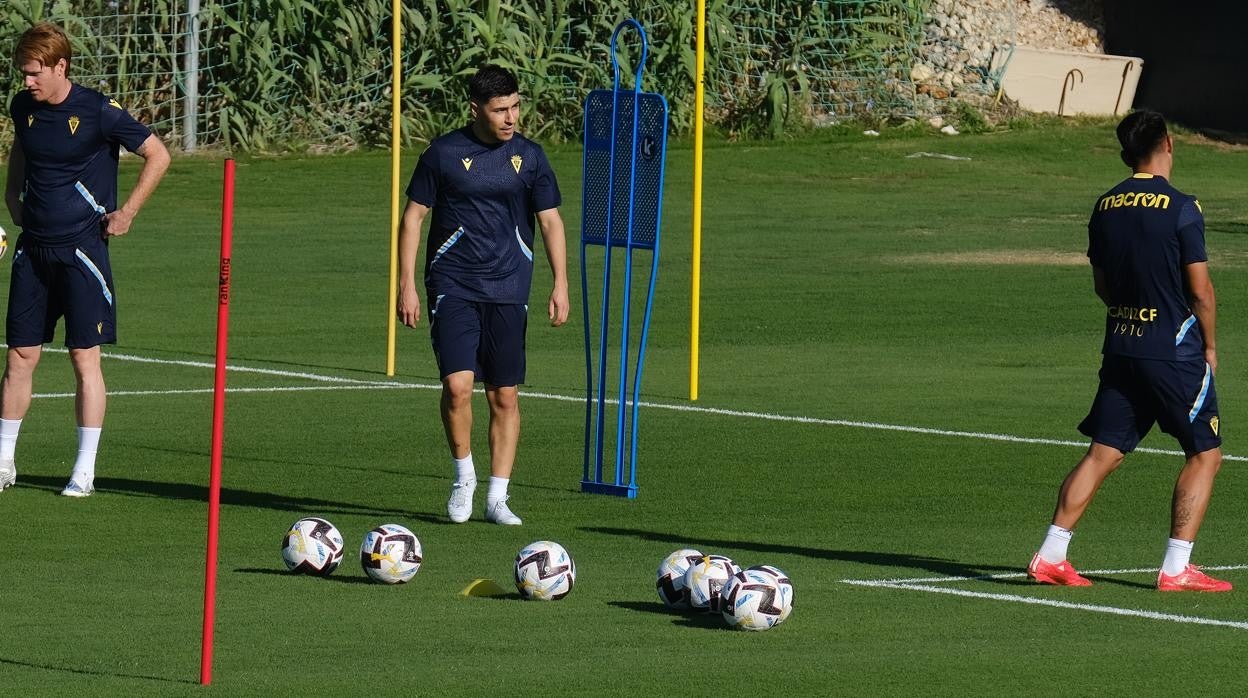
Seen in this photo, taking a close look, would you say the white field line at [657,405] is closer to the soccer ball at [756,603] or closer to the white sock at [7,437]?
the white sock at [7,437]

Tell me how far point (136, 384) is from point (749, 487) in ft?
20.7

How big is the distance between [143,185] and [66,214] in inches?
17.2

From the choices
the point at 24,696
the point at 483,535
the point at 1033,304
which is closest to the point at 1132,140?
the point at 483,535

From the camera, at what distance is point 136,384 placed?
17.8 meters

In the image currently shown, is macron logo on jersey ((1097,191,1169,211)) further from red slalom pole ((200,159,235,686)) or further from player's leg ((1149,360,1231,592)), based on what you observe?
red slalom pole ((200,159,235,686))

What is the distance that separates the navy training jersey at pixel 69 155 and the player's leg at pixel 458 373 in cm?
188

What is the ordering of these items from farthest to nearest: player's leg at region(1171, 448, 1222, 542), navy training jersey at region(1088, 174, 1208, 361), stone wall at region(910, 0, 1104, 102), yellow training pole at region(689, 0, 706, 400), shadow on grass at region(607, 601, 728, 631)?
stone wall at region(910, 0, 1104, 102)
yellow training pole at region(689, 0, 706, 400)
player's leg at region(1171, 448, 1222, 542)
navy training jersey at region(1088, 174, 1208, 361)
shadow on grass at region(607, 601, 728, 631)

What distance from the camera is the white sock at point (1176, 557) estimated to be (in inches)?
396

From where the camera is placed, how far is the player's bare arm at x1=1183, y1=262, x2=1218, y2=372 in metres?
10.0

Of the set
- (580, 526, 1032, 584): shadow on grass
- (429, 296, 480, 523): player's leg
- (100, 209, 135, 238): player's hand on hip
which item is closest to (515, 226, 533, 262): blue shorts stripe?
(429, 296, 480, 523): player's leg

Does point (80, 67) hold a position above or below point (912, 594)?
above

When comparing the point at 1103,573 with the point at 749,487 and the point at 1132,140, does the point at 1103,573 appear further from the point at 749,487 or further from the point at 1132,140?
the point at 749,487

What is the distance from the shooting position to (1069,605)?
32.0 ft

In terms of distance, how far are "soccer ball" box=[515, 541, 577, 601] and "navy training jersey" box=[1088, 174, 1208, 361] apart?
249cm
